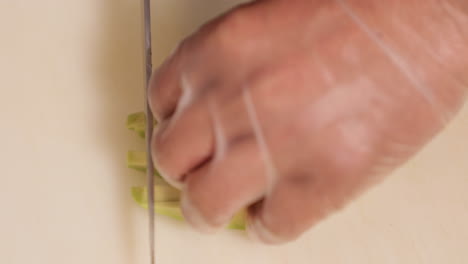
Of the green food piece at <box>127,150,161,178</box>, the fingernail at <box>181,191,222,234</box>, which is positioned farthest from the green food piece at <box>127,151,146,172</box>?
the fingernail at <box>181,191,222,234</box>

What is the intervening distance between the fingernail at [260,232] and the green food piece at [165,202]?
0.18ft

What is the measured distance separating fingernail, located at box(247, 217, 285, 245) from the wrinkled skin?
0.06 feet

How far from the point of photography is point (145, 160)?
608mm

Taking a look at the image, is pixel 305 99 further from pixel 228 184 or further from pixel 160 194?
pixel 160 194

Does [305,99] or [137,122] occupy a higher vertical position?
[305,99]

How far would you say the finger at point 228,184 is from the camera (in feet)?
1.54

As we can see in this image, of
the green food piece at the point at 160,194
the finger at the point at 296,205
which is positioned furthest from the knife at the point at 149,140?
the finger at the point at 296,205

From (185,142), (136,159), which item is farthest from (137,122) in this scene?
(185,142)

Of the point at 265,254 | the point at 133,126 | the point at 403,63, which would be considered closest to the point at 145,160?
the point at 133,126

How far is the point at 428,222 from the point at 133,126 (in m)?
0.32

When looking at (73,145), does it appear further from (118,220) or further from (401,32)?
(401,32)

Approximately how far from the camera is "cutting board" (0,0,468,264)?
0.60m

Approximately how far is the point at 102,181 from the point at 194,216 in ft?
0.50

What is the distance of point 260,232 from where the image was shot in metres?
0.53
